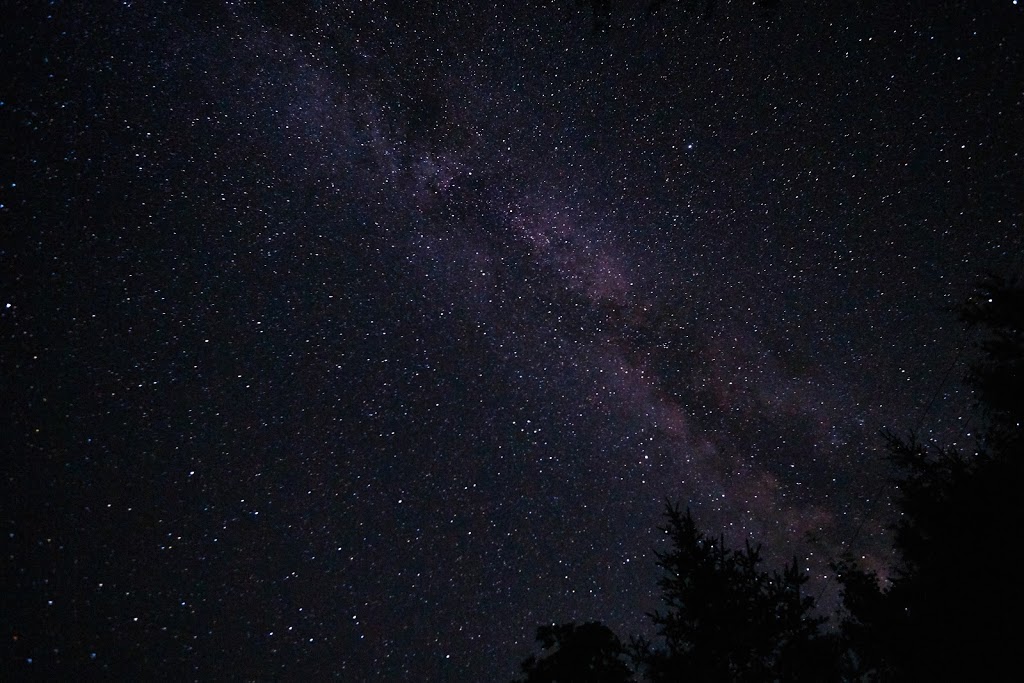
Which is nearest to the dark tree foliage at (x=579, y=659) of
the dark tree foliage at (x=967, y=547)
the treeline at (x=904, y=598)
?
the treeline at (x=904, y=598)

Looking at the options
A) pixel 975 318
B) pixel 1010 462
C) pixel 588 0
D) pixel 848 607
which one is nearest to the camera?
pixel 588 0

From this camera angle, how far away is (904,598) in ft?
22.6

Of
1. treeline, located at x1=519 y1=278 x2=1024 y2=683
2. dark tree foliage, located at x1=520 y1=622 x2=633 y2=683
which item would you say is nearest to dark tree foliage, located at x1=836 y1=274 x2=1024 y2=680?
treeline, located at x1=519 y1=278 x2=1024 y2=683

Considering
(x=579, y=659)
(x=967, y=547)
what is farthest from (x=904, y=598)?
(x=579, y=659)

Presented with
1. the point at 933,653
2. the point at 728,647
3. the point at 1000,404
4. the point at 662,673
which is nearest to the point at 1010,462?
the point at 1000,404

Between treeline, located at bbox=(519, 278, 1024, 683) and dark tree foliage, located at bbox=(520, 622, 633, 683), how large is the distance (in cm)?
2

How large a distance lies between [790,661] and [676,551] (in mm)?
1878

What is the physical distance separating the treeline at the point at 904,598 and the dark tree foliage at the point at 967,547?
0.01 meters

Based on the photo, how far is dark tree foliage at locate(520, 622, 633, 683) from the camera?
7375mm

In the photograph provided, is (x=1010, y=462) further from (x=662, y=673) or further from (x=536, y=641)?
(x=536, y=641)

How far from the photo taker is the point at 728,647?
6918mm

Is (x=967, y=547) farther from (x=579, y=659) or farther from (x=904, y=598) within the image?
(x=579, y=659)

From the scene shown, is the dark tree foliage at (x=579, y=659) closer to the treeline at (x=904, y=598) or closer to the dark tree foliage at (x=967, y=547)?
the treeline at (x=904, y=598)

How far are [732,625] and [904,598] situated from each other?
2.37m
